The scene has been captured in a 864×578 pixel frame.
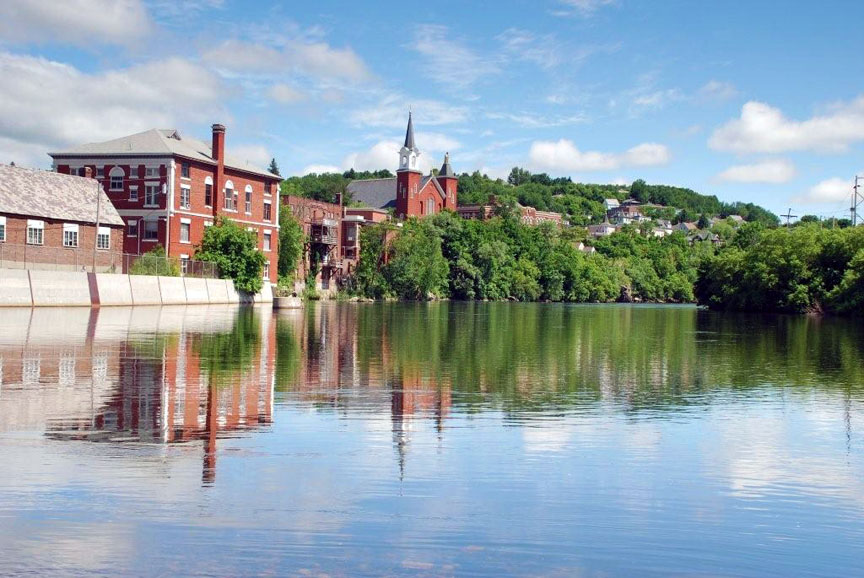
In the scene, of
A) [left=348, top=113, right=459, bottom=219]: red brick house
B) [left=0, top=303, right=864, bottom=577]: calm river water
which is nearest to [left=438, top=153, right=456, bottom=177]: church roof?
[left=348, top=113, right=459, bottom=219]: red brick house

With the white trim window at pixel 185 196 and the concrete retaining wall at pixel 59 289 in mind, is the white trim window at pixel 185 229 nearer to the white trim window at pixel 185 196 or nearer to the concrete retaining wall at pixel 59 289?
the white trim window at pixel 185 196

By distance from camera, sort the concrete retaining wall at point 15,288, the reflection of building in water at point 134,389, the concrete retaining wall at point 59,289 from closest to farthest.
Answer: the reflection of building in water at point 134,389
the concrete retaining wall at point 15,288
the concrete retaining wall at point 59,289

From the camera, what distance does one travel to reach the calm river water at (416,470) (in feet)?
27.1

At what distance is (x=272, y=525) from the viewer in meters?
8.97

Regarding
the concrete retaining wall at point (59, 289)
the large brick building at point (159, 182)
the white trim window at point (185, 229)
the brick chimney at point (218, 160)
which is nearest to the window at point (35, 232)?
the concrete retaining wall at point (59, 289)

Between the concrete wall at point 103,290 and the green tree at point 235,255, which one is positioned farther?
the green tree at point 235,255

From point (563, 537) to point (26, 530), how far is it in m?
5.07

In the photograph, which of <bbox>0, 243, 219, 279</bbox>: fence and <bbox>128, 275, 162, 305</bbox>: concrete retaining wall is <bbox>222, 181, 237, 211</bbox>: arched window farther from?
<bbox>128, 275, 162, 305</bbox>: concrete retaining wall

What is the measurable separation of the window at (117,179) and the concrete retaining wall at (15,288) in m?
29.5

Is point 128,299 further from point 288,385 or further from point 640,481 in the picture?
point 640,481

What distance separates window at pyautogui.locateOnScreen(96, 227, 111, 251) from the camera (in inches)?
2606

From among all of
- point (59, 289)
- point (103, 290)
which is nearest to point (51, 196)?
point (103, 290)

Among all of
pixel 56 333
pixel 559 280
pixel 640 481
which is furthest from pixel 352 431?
pixel 559 280

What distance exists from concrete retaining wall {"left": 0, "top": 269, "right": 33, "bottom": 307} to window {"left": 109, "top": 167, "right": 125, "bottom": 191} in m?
29.5
